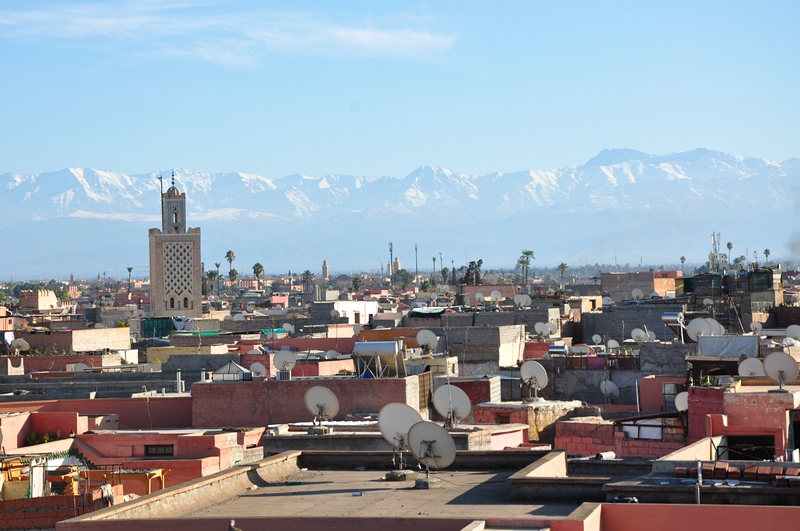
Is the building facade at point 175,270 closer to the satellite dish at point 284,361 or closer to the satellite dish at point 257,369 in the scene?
the satellite dish at point 257,369

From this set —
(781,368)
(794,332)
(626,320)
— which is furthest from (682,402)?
(626,320)

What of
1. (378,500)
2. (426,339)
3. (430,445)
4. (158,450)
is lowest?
(158,450)

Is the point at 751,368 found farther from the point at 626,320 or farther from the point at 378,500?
the point at 626,320

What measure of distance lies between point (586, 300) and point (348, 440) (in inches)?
1294

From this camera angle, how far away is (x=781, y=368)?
14.9 m

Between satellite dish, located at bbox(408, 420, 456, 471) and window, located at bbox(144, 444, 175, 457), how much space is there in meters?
7.10

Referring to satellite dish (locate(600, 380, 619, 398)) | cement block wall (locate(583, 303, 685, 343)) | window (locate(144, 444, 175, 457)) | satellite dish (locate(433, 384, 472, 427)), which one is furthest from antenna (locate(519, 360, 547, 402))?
cement block wall (locate(583, 303, 685, 343))

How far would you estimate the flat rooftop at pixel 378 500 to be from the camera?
8695 millimetres

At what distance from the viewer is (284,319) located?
1875 inches

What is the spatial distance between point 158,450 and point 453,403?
14.3 ft

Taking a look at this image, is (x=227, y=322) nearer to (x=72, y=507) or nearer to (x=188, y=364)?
(x=188, y=364)

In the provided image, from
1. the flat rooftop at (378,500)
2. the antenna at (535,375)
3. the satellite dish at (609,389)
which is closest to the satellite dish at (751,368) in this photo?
the antenna at (535,375)

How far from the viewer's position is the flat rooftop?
8.70m

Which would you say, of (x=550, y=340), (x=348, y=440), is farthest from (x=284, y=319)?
(x=348, y=440)
